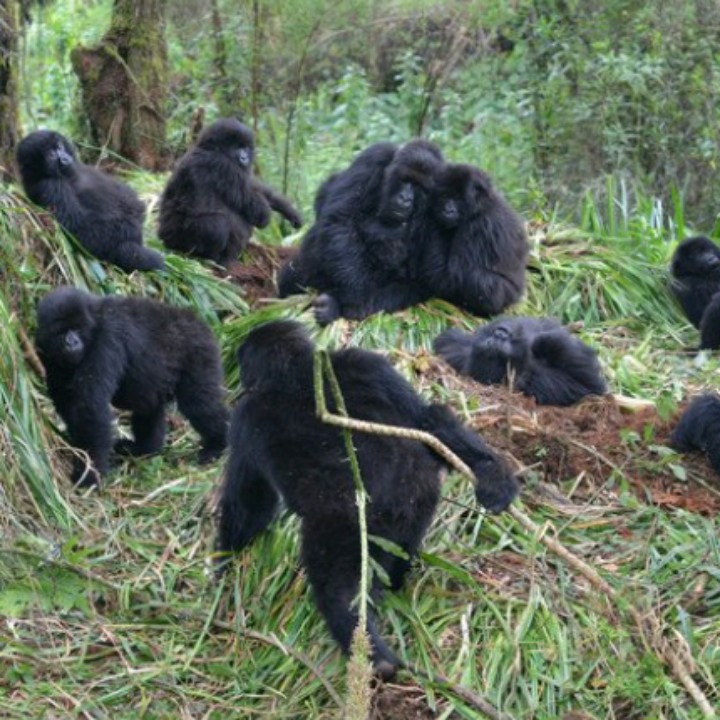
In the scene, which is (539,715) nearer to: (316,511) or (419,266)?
(316,511)

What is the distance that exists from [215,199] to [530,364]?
305cm

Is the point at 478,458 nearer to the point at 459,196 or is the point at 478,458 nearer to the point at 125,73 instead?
the point at 459,196

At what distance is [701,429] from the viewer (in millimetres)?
7133

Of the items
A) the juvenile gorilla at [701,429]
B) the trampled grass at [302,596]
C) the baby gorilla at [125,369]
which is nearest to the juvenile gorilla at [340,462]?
the trampled grass at [302,596]

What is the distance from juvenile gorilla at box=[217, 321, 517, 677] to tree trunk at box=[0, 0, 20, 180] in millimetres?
3620

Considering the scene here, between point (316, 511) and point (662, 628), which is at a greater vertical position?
point (316, 511)

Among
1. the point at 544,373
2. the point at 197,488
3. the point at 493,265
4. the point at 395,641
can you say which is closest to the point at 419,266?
the point at 493,265

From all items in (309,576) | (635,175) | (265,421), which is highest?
(265,421)

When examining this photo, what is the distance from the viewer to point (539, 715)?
5645 mm

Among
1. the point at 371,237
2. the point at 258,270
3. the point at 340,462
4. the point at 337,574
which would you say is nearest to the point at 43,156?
the point at 258,270

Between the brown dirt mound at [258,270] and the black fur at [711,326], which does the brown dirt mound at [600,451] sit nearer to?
the black fur at [711,326]

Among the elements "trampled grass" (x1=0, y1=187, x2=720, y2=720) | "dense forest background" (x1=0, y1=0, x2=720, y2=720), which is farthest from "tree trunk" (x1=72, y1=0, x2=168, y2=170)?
"trampled grass" (x1=0, y1=187, x2=720, y2=720)

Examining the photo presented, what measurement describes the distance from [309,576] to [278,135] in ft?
29.6

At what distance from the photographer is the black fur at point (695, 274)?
399 inches
